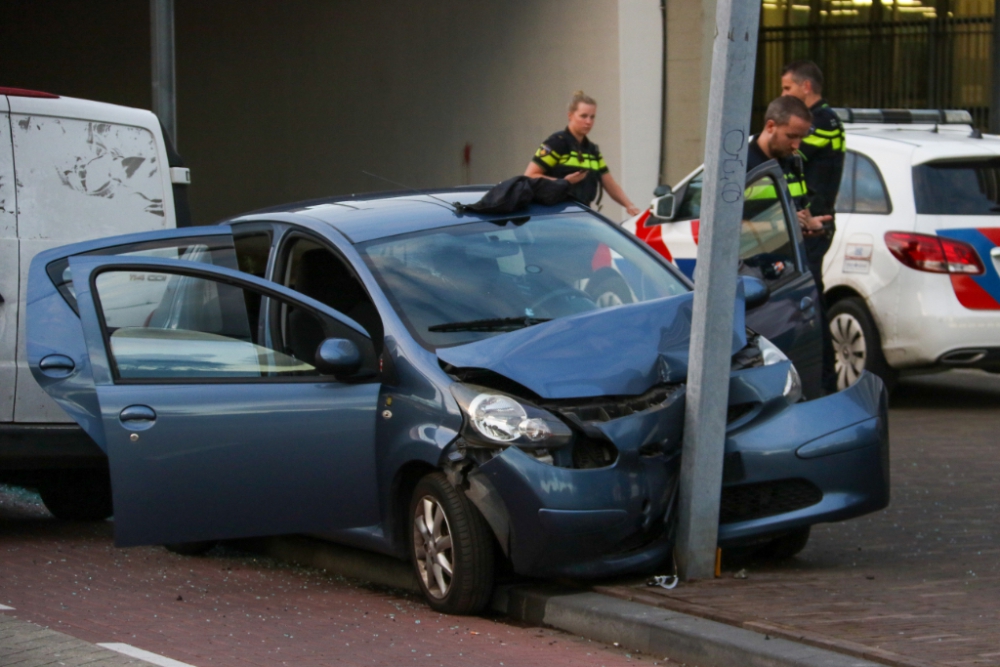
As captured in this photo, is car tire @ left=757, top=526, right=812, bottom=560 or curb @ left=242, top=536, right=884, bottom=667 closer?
curb @ left=242, top=536, right=884, bottom=667

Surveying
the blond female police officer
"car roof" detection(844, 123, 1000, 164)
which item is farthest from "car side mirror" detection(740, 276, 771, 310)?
"car roof" detection(844, 123, 1000, 164)

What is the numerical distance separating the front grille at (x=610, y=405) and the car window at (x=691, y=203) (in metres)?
5.19

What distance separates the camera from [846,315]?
406 inches

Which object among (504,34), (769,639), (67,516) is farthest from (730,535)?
(504,34)

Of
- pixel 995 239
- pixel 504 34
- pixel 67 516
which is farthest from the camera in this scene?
pixel 504 34

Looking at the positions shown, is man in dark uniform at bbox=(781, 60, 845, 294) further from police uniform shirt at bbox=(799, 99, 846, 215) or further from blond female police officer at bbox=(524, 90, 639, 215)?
blond female police officer at bbox=(524, 90, 639, 215)

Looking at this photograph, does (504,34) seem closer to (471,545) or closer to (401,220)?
(401,220)

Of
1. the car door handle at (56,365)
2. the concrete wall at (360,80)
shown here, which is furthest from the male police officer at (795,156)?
the concrete wall at (360,80)

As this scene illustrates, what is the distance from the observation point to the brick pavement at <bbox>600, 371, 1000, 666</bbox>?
4.84 metres

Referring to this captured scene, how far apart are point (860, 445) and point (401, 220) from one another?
2130mm

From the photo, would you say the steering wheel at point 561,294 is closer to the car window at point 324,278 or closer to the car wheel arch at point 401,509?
the car window at point 324,278

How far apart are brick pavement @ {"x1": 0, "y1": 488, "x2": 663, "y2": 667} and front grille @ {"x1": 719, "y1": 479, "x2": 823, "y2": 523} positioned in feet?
2.94

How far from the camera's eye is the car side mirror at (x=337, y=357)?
18.9 feet

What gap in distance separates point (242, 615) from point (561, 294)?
5.99 ft
